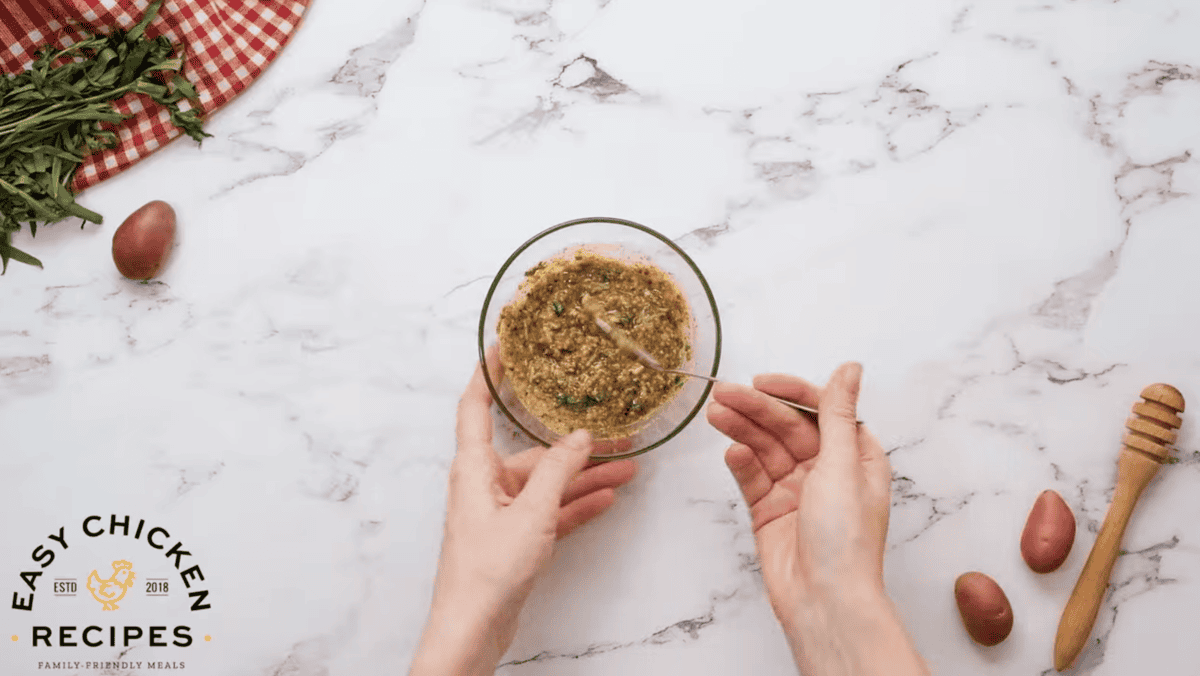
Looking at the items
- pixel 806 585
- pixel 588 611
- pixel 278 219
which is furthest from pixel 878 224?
pixel 278 219

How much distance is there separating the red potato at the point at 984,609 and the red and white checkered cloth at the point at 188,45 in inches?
63.4

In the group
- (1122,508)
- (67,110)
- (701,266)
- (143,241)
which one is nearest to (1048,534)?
(1122,508)

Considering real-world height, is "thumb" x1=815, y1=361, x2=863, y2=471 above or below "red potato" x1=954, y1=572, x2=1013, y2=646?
above

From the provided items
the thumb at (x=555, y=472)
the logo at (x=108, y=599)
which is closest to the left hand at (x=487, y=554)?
the thumb at (x=555, y=472)

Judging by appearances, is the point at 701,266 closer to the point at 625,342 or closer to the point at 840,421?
the point at 625,342

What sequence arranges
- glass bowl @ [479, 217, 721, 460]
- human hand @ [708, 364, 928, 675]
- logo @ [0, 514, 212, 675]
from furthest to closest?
1. logo @ [0, 514, 212, 675]
2. glass bowl @ [479, 217, 721, 460]
3. human hand @ [708, 364, 928, 675]

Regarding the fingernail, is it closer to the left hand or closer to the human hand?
the human hand

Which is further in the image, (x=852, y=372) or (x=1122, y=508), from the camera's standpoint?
(x=1122, y=508)

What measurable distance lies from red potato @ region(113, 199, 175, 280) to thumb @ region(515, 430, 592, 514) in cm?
83

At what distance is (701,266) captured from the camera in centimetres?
136

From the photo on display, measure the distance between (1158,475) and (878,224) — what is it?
0.69 m

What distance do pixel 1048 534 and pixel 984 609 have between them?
0.18 meters

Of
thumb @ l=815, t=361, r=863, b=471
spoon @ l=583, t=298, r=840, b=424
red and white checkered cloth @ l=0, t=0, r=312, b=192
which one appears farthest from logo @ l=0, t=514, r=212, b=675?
thumb @ l=815, t=361, r=863, b=471

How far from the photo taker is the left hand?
1157mm
